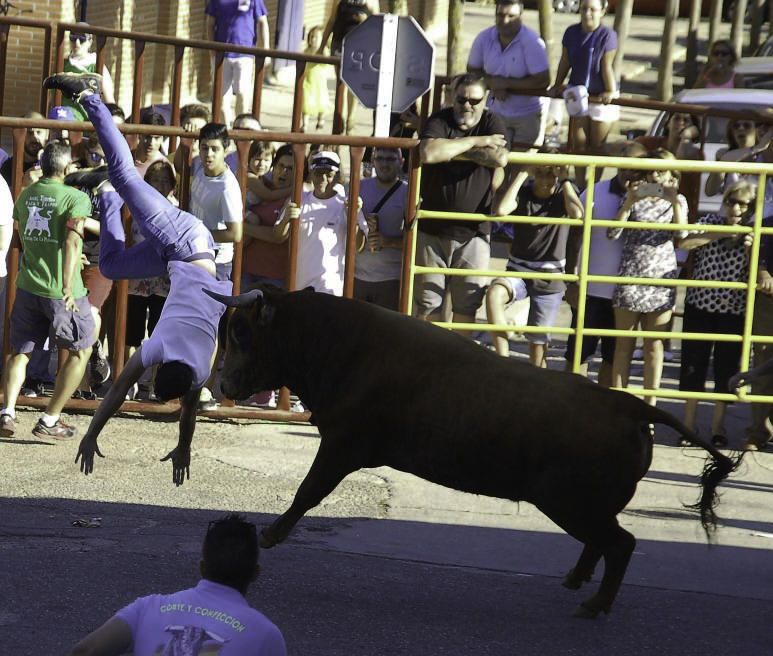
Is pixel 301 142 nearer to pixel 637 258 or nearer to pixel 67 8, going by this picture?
pixel 637 258

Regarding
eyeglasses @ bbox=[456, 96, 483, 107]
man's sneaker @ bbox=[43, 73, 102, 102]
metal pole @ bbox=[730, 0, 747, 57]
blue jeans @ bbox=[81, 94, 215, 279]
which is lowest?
blue jeans @ bbox=[81, 94, 215, 279]

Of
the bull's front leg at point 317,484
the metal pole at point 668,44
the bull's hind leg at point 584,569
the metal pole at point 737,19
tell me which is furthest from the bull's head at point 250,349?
the metal pole at point 737,19

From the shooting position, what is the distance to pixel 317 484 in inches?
259

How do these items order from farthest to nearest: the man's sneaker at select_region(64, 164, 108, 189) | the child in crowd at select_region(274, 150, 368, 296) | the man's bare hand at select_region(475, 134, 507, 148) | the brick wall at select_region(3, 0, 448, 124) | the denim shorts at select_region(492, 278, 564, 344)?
the brick wall at select_region(3, 0, 448, 124) < the denim shorts at select_region(492, 278, 564, 344) < the child in crowd at select_region(274, 150, 368, 296) < the man's bare hand at select_region(475, 134, 507, 148) < the man's sneaker at select_region(64, 164, 108, 189)

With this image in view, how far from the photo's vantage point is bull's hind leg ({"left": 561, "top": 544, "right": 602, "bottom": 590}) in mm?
6742

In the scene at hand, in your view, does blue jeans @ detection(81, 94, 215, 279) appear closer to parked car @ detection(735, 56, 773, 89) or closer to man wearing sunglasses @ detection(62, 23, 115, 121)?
man wearing sunglasses @ detection(62, 23, 115, 121)

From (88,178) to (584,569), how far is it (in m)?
3.73

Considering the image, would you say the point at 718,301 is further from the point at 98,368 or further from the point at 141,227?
the point at 141,227

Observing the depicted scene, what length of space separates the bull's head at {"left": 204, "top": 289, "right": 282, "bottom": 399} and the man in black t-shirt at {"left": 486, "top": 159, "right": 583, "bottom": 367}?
3.14 m

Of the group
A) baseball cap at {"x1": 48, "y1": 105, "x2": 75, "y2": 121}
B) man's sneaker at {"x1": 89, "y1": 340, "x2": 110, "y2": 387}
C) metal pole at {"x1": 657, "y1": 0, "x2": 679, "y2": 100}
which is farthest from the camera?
metal pole at {"x1": 657, "y1": 0, "x2": 679, "y2": 100}

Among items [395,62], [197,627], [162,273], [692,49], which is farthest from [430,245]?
[692,49]

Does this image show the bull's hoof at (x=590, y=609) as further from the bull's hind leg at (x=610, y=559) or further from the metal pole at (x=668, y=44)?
the metal pole at (x=668, y=44)

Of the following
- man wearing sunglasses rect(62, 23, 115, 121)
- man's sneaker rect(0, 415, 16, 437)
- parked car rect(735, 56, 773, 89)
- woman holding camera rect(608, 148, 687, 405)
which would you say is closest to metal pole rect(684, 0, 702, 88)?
parked car rect(735, 56, 773, 89)

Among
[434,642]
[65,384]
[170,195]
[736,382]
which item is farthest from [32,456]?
[736,382]
